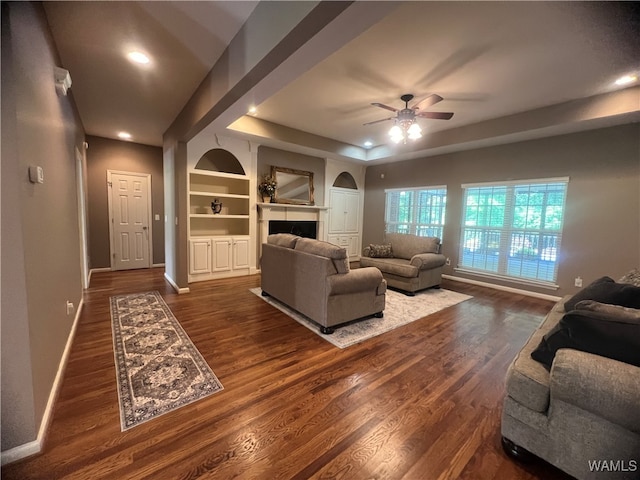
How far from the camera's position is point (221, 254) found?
5023 mm

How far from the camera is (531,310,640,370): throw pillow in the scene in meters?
1.20

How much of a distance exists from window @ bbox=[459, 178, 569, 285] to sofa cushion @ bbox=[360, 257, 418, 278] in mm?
1603

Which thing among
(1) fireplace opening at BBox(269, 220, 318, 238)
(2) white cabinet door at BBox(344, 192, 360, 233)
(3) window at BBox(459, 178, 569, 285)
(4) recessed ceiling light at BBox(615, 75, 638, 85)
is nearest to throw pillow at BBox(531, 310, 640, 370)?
(4) recessed ceiling light at BBox(615, 75, 638, 85)

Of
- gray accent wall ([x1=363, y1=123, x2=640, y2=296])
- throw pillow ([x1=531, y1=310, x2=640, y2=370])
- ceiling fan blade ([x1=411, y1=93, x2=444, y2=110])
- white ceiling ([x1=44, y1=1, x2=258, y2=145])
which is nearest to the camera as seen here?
throw pillow ([x1=531, y1=310, x2=640, y2=370])

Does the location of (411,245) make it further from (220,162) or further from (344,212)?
(220,162)

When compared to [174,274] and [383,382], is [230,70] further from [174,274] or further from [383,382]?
[174,274]

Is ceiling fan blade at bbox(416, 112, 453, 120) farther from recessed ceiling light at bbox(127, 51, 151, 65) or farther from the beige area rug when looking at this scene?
recessed ceiling light at bbox(127, 51, 151, 65)

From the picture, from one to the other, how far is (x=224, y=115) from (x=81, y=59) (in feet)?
4.46

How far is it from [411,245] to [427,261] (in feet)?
2.27

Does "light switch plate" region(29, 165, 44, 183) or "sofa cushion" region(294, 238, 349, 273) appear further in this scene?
"sofa cushion" region(294, 238, 349, 273)

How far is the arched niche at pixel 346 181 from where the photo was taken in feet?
22.7

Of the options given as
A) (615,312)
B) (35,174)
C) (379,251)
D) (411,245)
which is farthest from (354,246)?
(35,174)

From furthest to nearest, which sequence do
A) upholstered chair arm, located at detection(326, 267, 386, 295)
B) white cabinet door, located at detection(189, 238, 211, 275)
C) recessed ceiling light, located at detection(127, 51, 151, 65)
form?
white cabinet door, located at detection(189, 238, 211, 275) < upholstered chair arm, located at detection(326, 267, 386, 295) < recessed ceiling light, located at detection(127, 51, 151, 65)

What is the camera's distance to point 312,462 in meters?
1.39
